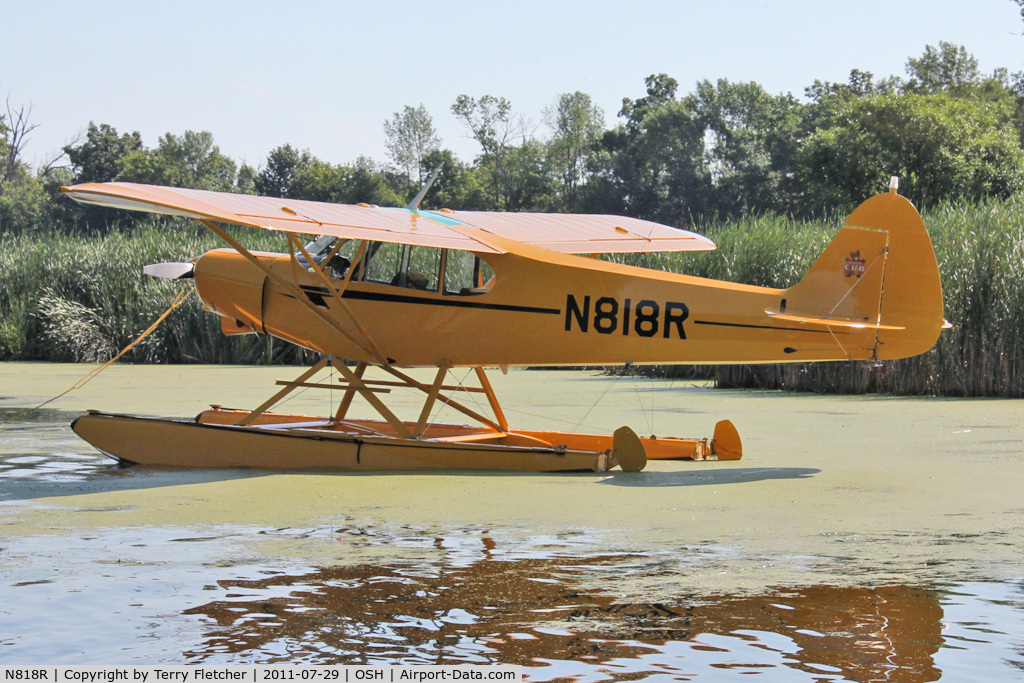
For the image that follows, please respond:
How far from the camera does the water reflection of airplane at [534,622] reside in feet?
13.4

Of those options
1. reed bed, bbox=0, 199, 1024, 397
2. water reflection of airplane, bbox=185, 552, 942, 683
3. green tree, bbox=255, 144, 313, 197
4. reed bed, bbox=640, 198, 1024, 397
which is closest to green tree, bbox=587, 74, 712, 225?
green tree, bbox=255, 144, 313, 197

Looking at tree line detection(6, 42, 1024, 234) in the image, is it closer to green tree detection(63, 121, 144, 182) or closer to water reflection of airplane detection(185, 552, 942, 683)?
green tree detection(63, 121, 144, 182)

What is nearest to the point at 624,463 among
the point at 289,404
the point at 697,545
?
the point at 697,545

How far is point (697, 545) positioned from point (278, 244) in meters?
20.9

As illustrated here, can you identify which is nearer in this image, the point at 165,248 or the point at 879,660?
the point at 879,660

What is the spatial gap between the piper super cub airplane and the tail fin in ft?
0.04

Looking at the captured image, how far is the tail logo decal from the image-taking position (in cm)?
914

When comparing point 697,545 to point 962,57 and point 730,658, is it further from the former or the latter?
point 962,57

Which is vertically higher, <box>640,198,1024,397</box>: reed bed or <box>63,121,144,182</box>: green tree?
<box>63,121,144,182</box>: green tree

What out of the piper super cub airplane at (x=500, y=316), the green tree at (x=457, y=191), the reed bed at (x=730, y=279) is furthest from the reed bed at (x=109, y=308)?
the green tree at (x=457, y=191)

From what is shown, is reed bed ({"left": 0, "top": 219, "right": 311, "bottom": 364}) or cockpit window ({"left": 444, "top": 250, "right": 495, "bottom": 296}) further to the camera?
reed bed ({"left": 0, "top": 219, "right": 311, "bottom": 364})

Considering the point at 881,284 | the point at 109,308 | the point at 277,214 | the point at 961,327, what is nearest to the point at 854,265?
the point at 881,284

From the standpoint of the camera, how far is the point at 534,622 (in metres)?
4.49

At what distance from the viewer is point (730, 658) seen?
411cm
